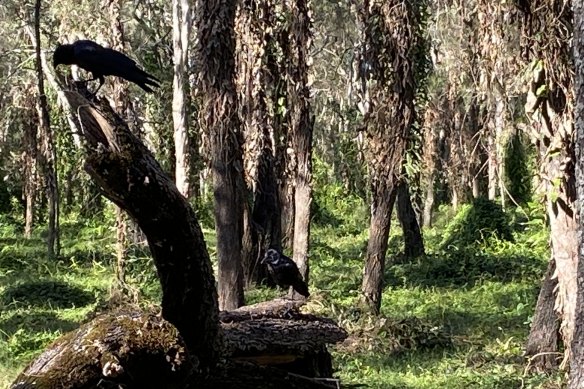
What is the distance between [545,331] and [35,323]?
686 cm

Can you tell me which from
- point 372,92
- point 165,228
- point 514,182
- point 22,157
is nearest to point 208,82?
point 372,92

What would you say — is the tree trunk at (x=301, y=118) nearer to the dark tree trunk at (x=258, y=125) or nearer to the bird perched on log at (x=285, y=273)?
the dark tree trunk at (x=258, y=125)

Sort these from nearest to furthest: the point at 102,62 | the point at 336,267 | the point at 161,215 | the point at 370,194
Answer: the point at 161,215 → the point at 102,62 → the point at 370,194 → the point at 336,267

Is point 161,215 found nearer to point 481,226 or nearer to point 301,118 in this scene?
point 301,118

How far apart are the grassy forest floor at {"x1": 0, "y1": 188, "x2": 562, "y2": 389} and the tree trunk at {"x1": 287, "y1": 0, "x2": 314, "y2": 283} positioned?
908 mm

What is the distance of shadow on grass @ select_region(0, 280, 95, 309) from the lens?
1384 cm

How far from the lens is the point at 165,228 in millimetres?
4223

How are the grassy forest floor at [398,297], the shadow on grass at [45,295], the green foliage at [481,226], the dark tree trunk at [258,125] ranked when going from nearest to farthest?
the grassy forest floor at [398,297] < the dark tree trunk at [258,125] < the shadow on grass at [45,295] < the green foliage at [481,226]

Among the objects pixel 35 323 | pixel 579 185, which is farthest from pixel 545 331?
pixel 35 323

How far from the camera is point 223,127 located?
9086 millimetres

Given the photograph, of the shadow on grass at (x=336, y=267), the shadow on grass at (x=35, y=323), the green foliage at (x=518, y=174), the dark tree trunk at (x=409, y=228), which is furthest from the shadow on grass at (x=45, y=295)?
the green foliage at (x=518, y=174)

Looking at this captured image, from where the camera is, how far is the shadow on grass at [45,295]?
545 inches

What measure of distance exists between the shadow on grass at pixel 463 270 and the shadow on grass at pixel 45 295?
16.1 ft

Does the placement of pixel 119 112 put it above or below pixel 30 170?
below
